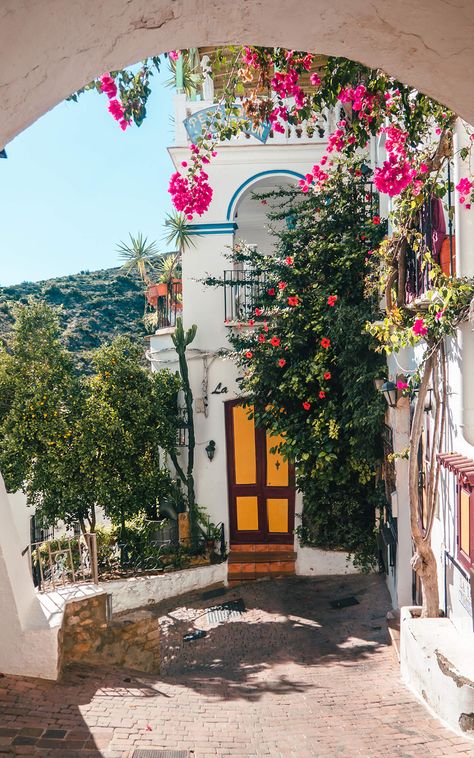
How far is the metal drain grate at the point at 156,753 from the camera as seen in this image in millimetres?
4355

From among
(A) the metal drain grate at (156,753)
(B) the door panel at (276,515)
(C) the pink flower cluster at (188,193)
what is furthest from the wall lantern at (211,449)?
(C) the pink flower cluster at (188,193)

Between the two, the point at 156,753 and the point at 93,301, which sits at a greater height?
the point at 93,301

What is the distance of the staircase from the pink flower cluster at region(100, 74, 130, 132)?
812 centimetres

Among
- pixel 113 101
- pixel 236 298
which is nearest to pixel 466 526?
pixel 113 101

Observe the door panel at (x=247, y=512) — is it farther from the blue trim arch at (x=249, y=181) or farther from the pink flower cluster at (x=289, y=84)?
the pink flower cluster at (x=289, y=84)

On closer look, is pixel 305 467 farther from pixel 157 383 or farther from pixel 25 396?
pixel 25 396

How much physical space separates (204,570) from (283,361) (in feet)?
12.1

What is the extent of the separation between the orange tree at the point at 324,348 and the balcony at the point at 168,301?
2503 mm

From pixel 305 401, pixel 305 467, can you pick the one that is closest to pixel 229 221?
pixel 305 401

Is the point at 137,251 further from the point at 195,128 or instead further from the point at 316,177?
the point at 316,177

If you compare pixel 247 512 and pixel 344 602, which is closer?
pixel 344 602

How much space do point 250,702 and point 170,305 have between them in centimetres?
743

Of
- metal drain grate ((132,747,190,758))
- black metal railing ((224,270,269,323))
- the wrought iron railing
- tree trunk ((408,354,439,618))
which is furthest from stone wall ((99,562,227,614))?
tree trunk ((408,354,439,618))

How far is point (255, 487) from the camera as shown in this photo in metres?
10.5
